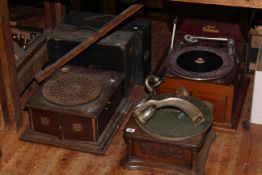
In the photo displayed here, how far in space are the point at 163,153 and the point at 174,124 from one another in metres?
0.19

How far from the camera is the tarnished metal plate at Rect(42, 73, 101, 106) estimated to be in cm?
370

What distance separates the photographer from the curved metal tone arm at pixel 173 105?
343 cm

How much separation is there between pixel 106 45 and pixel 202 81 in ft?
2.29

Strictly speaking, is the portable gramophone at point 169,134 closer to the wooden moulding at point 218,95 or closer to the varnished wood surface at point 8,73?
the wooden moulding at point 218,95

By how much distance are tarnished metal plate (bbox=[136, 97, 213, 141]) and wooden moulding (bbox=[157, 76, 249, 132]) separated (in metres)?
0.21

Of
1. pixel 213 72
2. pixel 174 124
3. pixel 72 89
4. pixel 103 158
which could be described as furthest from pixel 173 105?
pixel 72 89

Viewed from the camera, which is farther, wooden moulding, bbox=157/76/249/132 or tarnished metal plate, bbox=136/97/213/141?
wooden moulding, bbox=157/76/249/132

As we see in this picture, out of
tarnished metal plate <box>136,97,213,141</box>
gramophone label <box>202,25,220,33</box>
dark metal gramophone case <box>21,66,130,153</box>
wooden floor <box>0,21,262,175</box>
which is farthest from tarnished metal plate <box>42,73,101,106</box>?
gramophone label <box>202,25,220,33</box>

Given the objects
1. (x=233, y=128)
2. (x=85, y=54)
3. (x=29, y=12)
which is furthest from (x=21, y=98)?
(x=233, y=128)

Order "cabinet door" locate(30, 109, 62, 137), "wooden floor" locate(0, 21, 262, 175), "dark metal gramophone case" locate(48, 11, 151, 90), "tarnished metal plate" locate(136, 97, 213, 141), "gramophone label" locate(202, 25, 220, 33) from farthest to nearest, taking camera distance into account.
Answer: "gramophone label" locate(202, 25, 220, 33)
"dark metal gramophone case" locate(48, 11, 151, 90)
"cabinet door" locate(30, 109, 62, 137)
"wooden floor" locate(0, 21, 262, 175)
"tarnished metal plate" locate(136, 97, 213, 141)

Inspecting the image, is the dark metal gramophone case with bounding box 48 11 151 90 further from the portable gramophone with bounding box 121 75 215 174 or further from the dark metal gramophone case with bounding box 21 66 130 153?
the portable gramophone with bounding box 121 75 215 174

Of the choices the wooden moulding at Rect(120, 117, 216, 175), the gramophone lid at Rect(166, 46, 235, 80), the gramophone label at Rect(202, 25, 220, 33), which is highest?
the gramophone label at Rect(202, 25, 220, 33)

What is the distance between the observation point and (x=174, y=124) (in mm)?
3465

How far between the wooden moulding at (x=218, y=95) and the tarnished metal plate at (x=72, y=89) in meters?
0.46
